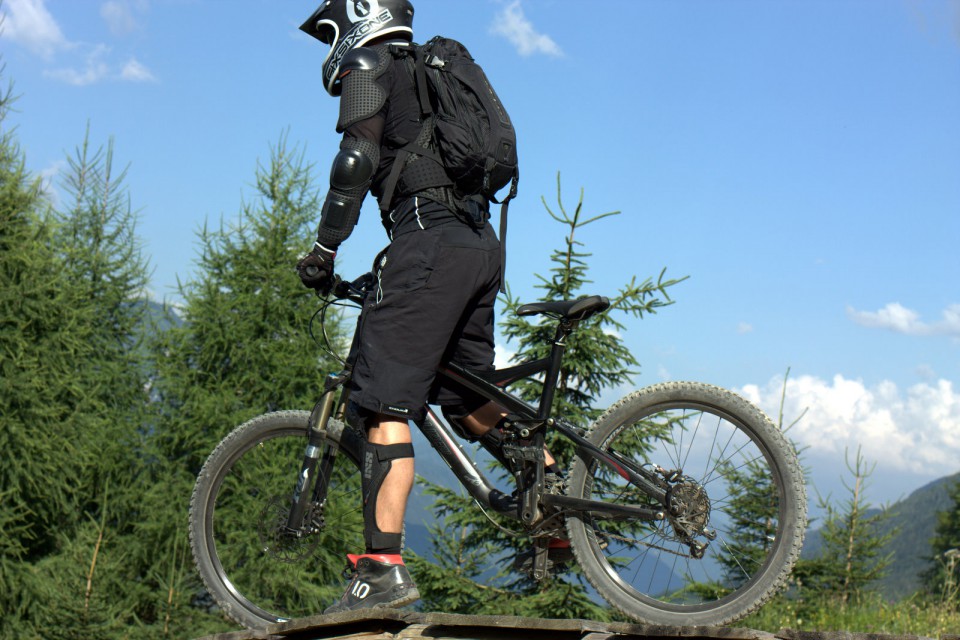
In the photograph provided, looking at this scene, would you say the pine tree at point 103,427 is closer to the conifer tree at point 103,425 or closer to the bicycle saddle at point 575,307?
the conifer tree at point 103,425

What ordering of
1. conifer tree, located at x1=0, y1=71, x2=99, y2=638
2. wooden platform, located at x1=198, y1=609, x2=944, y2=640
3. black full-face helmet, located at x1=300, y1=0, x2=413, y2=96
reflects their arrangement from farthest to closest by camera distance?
conifer tree, located at x1=0, y1=71, x2=99, y2=638
black full-face helmet, located at x1=300, y1=0, x2=413, y2=96
wooden platform, located at x1=198, y1=609, x2=944, y2=640

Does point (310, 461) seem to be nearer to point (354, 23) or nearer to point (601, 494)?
point (601, 494)

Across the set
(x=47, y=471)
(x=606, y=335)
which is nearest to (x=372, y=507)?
(x=606, y=335)

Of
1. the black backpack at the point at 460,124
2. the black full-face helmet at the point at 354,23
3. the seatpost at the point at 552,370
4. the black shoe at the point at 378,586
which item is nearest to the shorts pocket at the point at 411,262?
the black backpack at the point at 460,124

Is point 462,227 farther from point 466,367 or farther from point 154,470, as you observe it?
point 154,470

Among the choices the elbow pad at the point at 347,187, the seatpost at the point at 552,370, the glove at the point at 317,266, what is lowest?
the seatpost at the point at 552,370

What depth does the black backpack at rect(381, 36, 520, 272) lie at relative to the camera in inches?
153

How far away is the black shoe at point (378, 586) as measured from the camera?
3.87 metres

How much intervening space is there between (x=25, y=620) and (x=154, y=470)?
3.03 meters

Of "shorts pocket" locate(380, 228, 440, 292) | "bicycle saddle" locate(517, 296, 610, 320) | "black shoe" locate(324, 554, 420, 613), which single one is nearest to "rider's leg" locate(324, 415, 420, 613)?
"black shoe" locate(324, 554, 420, 613)

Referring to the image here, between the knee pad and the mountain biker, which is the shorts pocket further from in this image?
the knee pad

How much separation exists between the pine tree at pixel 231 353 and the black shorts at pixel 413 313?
11267 mm

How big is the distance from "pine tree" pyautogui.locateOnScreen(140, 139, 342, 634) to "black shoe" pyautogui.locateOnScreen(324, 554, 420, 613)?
1103cm

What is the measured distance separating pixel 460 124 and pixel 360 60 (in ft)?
1.72
